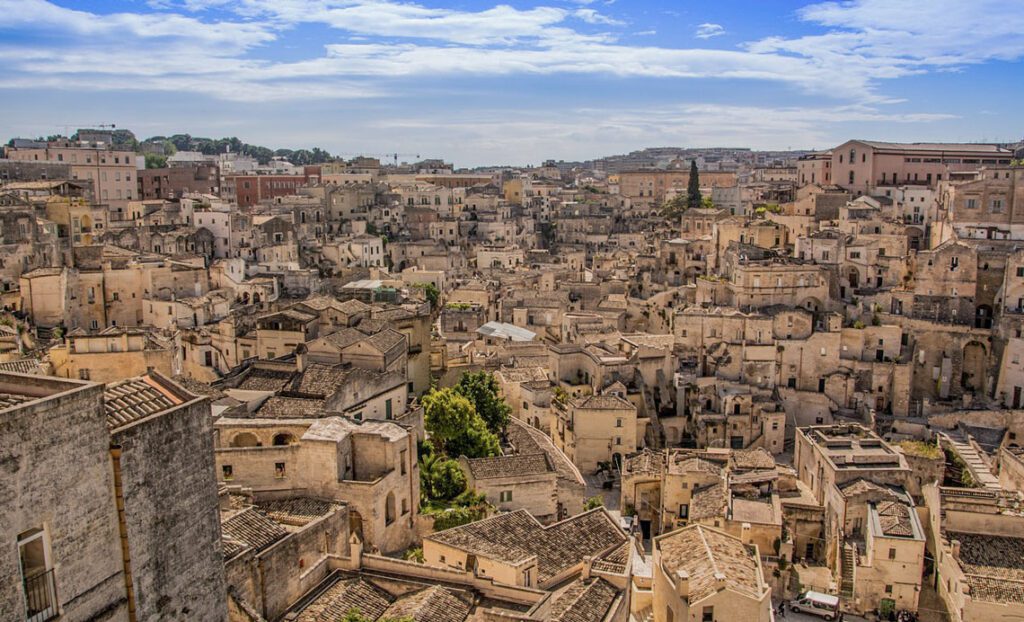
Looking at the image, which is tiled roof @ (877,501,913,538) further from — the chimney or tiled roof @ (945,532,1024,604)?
the chimney

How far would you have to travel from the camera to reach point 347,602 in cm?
1645

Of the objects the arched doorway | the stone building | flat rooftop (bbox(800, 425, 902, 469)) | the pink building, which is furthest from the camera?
the pink building

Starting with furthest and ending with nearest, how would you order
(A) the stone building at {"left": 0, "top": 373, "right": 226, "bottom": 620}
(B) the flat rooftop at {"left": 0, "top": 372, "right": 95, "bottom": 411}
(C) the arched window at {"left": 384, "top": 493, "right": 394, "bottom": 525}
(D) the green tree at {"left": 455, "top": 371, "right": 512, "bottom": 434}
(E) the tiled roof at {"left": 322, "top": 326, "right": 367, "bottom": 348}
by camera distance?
(D) the green tree at {"left": 455, "top": 371, "right": 512, "bottom": 434} → (E) the tiled roof at {"left": 322, "top": 326, "right": 367, "bottom": 348} → (C) the arched window at {"left": 384, "top": 493, "right": 394, "bottom": 525} → (B) the flat rooftop at {"left": 0, "top": 372, "right": 95, "bottom": 411} → (A) the stone building at {"left": 0, "top": 373, "right": 226, "bottom": 620}

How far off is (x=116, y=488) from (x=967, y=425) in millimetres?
36198

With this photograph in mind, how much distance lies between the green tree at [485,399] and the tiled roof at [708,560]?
980 centimetres

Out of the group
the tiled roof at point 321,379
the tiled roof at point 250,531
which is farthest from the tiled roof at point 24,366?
the tiled roof at point 250,531

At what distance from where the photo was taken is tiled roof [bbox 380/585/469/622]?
52.9ft

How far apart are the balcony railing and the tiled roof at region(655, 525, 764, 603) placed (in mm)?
15119

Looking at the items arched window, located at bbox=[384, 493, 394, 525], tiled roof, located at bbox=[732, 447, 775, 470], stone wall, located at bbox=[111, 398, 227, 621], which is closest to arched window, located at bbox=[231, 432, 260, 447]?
arched window, located at bbox=[384, 493, 394, 525]

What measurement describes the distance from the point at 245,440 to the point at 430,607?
7546 mm

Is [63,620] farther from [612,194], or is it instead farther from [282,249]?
[612,194]

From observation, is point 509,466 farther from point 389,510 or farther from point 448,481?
point 389,510

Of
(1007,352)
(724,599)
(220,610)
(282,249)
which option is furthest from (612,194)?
(220,610)

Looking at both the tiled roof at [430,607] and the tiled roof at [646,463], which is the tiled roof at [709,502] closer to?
the tiled roof at [646,463]
